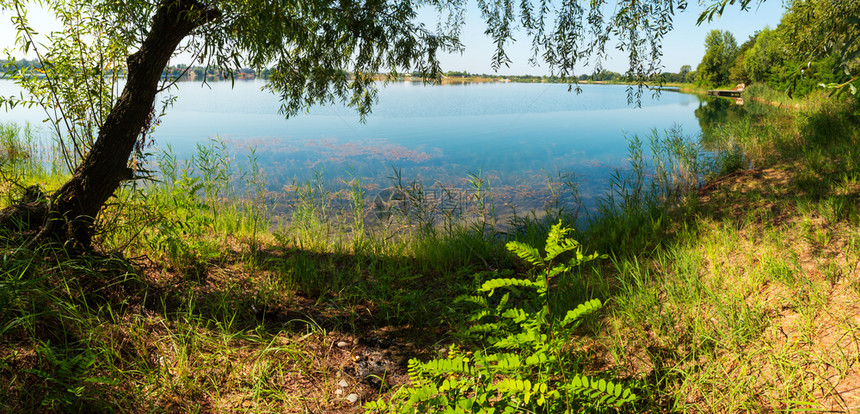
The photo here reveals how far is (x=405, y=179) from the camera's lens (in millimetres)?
9625

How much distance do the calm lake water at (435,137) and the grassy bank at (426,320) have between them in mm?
2331

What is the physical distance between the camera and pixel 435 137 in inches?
570

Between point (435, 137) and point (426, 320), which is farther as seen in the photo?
point (435, 137)

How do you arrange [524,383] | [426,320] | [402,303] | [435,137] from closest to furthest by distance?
[524,383] → [426,320] → [402,303] → [435,137]

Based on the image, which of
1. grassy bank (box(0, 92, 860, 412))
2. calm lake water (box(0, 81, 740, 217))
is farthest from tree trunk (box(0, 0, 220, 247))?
calm lake water (box(0, 81, 740, 217))

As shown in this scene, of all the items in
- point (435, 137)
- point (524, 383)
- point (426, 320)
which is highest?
point (435, 137)

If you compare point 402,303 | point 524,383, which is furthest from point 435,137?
point 524,383

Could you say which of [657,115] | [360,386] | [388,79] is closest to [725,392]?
[360,386]

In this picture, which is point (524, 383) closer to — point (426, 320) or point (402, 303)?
point (426, 320)

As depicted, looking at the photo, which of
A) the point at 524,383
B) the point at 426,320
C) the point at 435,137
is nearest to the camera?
the point at 524,383

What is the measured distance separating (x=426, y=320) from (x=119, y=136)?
2809mm

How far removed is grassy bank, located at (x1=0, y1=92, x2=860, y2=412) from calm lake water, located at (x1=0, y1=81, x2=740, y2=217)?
2331mm

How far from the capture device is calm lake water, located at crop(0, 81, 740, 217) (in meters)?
9.66

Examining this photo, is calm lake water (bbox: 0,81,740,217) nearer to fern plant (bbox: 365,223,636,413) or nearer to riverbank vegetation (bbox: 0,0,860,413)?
riverbank vegetation (bbox: 0,0,860,413)
